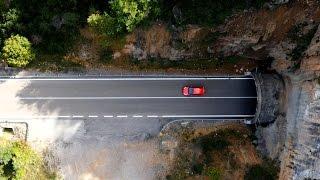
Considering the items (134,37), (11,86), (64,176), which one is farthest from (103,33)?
(64,176)

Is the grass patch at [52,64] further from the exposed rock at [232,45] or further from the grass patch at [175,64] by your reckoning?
the exposed rock at [232,45]

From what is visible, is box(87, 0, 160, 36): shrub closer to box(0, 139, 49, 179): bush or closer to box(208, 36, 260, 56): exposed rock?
box(208, 36, 260, 56): exposed rock

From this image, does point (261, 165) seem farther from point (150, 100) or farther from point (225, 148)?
point (150, 100)

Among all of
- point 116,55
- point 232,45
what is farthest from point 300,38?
point 116,55

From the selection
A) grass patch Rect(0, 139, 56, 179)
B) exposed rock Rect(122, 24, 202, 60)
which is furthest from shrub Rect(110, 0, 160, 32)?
grass patch Rect(0, 139, 56, 179)

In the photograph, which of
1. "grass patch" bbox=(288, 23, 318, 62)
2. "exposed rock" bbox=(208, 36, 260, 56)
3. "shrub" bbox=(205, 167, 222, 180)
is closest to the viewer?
"grass patch" bbox=(288, 23, 318, 62)
